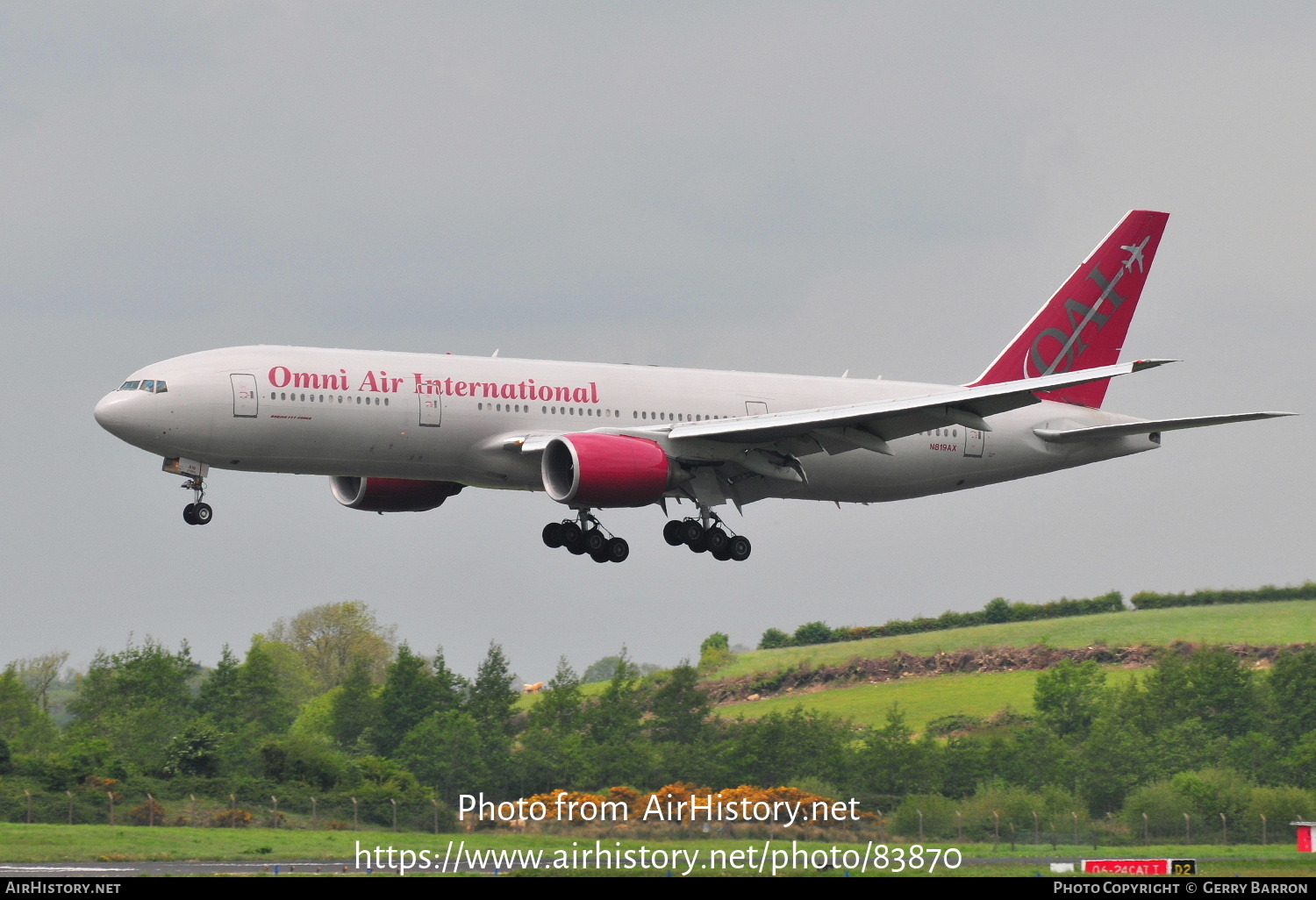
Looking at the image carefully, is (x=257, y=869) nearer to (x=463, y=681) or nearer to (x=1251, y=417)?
(x=1251, y=417)

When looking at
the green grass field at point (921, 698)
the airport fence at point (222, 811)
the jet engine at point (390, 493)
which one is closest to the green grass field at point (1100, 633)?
the green grass field at point (921, 698)

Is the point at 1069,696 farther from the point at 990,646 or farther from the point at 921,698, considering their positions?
the point at 990,646

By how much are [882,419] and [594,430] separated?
26.0ft

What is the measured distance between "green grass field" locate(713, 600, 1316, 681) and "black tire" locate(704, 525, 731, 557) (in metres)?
39.8

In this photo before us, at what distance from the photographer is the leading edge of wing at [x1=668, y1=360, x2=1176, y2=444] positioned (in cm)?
4438

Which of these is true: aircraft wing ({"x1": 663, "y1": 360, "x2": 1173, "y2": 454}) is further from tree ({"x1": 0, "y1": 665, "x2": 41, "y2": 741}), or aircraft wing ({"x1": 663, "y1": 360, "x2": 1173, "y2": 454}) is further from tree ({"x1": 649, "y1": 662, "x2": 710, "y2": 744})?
tree ({"x1": 0, "y1": 665, "x2": 41, "y2": 741})

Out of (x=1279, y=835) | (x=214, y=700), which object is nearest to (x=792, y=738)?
(x=1279, y=835)

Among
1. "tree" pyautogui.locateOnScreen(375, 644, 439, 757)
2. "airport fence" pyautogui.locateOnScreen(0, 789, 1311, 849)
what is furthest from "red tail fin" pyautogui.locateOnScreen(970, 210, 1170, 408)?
"tree" pyautogui.locateOnScreen(375, 644, 439, 757)

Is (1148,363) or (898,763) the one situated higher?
(1148,363)

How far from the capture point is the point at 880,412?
149ft

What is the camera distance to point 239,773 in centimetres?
6166

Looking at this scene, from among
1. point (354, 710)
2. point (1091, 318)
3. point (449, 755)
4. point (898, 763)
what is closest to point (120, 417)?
point (449, 755)

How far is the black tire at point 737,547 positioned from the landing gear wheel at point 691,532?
2.85 ft

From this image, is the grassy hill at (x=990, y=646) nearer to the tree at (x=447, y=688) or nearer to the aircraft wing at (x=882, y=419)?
the tree at (x=447, y=688)
